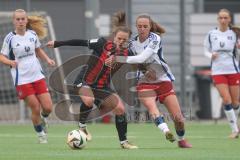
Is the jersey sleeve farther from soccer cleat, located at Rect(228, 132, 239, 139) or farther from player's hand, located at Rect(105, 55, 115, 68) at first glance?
player's hand, located at Rect(105, 55, 115, 68)

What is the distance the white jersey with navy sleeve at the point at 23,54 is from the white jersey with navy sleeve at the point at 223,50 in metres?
3.96

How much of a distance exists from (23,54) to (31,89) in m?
0.60

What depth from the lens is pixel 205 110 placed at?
85.3ft

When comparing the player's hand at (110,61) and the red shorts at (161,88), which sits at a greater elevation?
the player's hand at (110,61)

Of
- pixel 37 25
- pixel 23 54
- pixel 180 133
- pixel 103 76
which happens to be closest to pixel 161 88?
pixel 180 133

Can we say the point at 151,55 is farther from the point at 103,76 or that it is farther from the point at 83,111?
the point at 83,111

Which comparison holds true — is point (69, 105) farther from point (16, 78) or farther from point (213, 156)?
point (213, 156)

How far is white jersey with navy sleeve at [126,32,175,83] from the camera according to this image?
14453 millimetres

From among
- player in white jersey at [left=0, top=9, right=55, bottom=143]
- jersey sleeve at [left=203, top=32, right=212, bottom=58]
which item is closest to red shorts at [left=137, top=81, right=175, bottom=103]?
player in white jersey at [left=0, top=9, right=55, bottom=143]

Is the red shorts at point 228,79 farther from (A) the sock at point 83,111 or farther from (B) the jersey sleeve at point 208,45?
(A) the sock at point 83,111

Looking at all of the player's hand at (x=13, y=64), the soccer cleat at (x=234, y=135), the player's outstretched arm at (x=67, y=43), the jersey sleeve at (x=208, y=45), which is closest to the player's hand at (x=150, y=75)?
the player's outstretched arm at (x=67, y=43)

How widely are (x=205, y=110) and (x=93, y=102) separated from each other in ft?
34.3

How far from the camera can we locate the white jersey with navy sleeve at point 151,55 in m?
14.5

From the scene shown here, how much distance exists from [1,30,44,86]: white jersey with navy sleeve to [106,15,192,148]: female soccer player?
2.08 m
